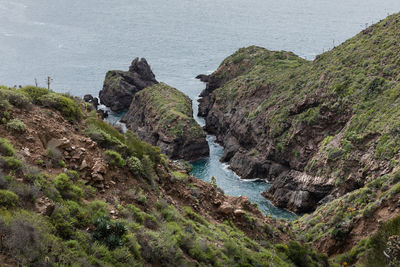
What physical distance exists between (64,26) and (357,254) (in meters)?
161

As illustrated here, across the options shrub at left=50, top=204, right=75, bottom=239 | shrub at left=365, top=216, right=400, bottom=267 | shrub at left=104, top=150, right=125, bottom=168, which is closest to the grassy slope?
shrub at left=365, top=216, right=400, bottom=267

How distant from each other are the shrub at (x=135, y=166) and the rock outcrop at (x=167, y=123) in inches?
2000

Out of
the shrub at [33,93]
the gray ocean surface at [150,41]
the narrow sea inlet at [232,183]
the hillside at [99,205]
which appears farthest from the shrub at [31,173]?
the gray ocean surface at [150,41]

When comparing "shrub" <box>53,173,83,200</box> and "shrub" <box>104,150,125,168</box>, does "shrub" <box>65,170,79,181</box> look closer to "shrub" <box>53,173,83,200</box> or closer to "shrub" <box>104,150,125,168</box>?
"shrub" <box>53,173,83,200</box>

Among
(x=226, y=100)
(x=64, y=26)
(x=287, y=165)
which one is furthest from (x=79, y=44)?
(x=287, y=165)

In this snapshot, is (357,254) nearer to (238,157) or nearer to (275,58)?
(238,157)

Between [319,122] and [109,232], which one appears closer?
[109,232]

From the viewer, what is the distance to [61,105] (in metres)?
20.0

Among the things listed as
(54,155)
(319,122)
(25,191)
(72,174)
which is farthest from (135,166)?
(319,122)

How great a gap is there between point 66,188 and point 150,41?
139 meters

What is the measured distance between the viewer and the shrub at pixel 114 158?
18016 mm

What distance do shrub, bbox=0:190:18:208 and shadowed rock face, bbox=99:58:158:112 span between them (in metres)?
85.2

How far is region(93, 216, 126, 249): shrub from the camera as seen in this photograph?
12.9m

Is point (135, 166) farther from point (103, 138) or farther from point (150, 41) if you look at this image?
point (150, 41)
